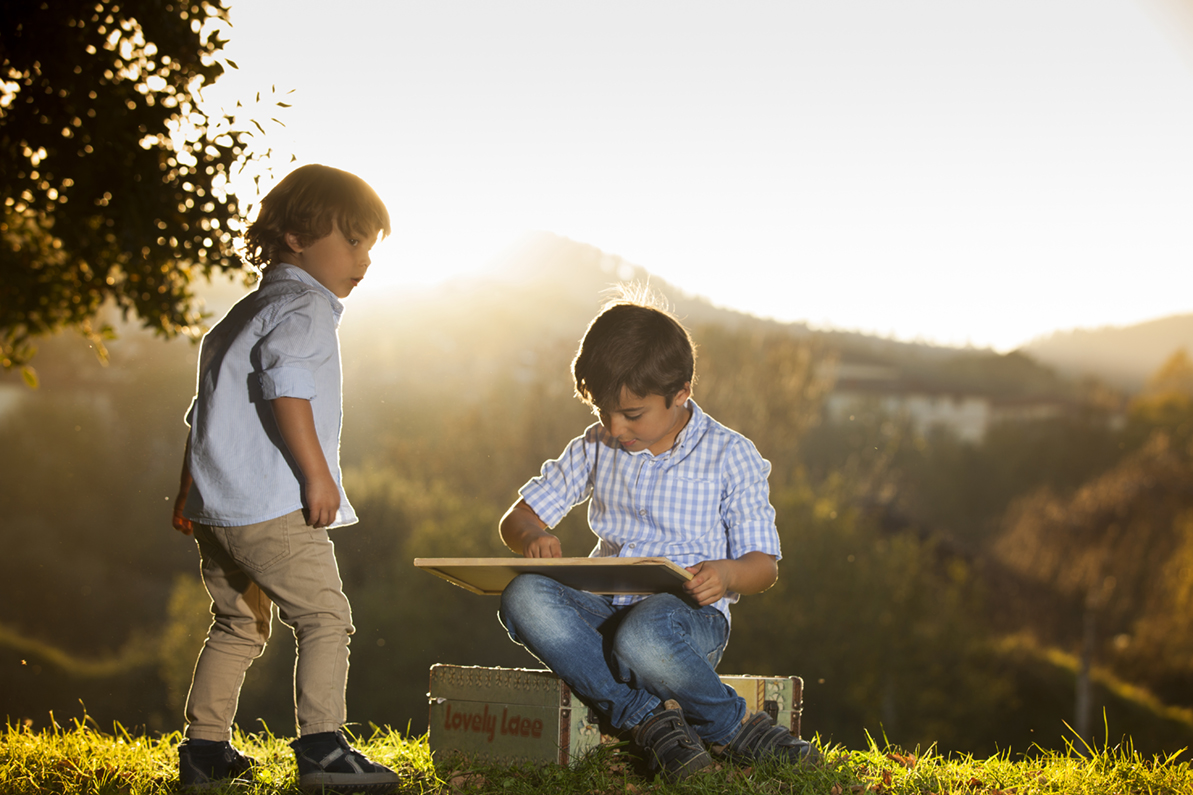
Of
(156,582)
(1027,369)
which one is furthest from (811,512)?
(156,582)

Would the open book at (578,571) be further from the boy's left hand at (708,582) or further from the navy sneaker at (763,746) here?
the navy sneaker at (763,746)

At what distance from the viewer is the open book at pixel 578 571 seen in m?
1.98

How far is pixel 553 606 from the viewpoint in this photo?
237 cm

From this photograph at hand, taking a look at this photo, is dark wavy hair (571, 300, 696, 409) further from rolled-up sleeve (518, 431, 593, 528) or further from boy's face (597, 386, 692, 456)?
rolled-up sleeve (518, 431, 593, 528)

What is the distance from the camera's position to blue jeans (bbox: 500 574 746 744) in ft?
7.43

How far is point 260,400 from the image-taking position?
226 cm

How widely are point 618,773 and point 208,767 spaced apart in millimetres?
1088

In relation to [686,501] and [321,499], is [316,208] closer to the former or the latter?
[321,499]

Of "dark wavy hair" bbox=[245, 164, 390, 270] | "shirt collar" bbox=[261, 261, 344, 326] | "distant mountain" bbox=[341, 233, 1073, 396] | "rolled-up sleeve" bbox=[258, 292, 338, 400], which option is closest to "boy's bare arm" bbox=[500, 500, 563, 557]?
"rolled-up sleeve" bbox=[258, 292, 338, 400]

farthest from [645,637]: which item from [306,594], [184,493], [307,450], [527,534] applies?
[184,493]

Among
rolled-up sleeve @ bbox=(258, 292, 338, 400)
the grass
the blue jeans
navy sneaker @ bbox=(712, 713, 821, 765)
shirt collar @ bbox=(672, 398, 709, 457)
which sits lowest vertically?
the grass

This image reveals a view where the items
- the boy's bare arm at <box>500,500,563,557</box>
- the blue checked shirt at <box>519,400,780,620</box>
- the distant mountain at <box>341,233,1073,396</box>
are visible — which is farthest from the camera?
the distant mountain at <box>341,233,1073,396</box>

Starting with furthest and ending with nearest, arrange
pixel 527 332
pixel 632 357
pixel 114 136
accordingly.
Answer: pixel 527 332, pixel 114 136, pixel 632 357

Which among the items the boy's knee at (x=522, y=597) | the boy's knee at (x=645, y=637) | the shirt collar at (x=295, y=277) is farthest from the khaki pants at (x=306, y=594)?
the boy's knee at (x=645, y=637)
